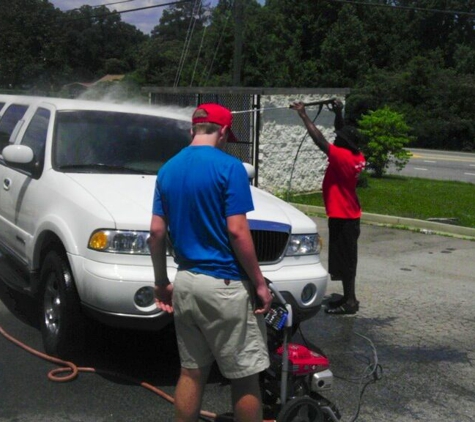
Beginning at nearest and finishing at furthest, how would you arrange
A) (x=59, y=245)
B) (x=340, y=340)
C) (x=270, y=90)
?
(x=59, y=245) → (x=340, y=340) → (x=270, y=90)

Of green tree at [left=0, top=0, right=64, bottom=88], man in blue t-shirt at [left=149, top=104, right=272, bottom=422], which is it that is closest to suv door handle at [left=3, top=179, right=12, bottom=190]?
man in blue t-shirt at [left=149, top=104, right=272, bottom=422]

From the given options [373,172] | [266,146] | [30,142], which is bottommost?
[373,172]

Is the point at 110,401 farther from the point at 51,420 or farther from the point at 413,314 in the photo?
the point at 413,314

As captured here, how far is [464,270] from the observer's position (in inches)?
371

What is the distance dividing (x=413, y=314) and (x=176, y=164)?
13.9 feet

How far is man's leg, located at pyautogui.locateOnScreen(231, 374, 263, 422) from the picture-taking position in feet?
11.9

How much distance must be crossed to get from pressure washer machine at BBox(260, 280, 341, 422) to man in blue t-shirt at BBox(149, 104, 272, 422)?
0.32 m

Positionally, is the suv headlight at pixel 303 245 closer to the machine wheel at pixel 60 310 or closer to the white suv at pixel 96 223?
the white suv at pixel 96 223

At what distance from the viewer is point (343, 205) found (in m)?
6.95

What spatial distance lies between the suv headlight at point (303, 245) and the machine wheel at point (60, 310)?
1.50m

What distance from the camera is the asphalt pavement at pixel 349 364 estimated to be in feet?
15.6

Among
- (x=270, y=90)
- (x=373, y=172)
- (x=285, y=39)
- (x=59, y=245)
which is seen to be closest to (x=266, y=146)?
(x=270, y=90)

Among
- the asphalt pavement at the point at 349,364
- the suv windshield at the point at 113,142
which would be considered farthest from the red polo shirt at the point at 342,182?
the suv windshield at the point at 113,142

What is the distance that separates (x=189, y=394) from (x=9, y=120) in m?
4.65
